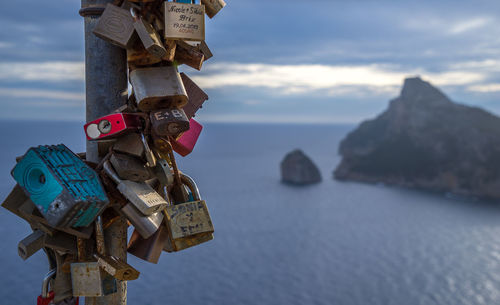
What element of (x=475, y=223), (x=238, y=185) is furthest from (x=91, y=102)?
(x=238, y=185)

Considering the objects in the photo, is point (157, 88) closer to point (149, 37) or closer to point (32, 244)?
point (149, 37)

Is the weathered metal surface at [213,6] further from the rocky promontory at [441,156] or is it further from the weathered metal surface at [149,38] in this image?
the rocky promontory at [441,156]

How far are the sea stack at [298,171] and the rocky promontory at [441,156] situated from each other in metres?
15.7

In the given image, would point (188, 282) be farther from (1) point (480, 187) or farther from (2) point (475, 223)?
(1) point (480, 187)

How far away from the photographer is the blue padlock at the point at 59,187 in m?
2.06

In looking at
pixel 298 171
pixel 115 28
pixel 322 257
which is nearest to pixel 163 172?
pixel 115 28

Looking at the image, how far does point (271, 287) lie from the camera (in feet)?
320

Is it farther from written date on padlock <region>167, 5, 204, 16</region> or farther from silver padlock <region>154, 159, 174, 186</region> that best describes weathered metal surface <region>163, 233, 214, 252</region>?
written date on padlock <region>167, 5, 204, 16</region>

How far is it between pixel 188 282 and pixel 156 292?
8304 mm

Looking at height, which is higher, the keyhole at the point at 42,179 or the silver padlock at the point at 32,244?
the keyhole at the point at 42,179

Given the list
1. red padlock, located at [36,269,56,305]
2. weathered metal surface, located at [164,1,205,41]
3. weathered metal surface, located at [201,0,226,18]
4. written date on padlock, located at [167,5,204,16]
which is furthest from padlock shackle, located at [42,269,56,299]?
weathered metal surface, located at [201,0,226,18]

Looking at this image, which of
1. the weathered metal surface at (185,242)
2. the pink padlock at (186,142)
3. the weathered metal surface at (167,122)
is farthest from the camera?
the pink padlock at (186,142)

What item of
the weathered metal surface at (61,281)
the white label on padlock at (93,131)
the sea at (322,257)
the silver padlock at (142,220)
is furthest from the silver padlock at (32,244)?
the sea at (322,257)

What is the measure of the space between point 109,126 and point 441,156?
19074 centimetres
